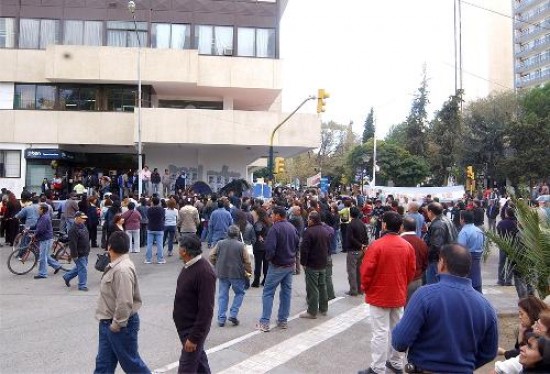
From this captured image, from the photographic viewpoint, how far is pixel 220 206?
14.1m

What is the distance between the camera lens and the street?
6996 mm

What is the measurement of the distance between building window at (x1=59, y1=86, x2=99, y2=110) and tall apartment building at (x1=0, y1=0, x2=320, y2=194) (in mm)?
58

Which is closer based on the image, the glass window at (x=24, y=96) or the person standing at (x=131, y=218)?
the person standing at (x=131, y=218)

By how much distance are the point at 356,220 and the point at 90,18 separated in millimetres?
25643

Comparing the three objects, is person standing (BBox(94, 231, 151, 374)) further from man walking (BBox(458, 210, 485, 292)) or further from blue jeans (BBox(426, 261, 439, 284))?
man walking (BBox(458, 210, 485, 292))

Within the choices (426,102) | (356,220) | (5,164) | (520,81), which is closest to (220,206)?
(356,220)

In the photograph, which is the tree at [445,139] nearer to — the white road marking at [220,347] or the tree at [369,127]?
the tree at [369,127]

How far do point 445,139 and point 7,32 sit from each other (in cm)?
4417

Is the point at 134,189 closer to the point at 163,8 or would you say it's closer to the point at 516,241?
the point at 163,8

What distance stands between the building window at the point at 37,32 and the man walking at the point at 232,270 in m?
26.9

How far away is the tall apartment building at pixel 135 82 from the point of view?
29875 mm

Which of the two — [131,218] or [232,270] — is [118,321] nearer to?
[232,270]

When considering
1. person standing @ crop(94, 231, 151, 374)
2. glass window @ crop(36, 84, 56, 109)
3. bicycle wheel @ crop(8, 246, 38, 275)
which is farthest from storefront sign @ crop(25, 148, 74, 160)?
person standing @ crop(94, 231, 151, 374)

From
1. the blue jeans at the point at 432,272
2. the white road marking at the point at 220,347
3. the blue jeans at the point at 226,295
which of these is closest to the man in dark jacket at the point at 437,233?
the blue jeans at the point at 432,272
